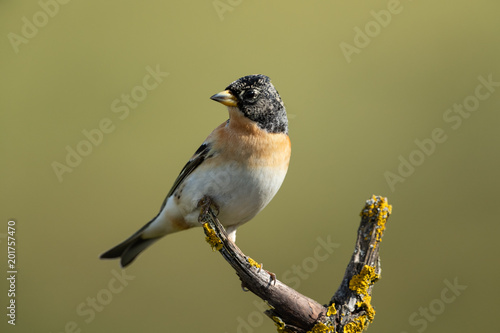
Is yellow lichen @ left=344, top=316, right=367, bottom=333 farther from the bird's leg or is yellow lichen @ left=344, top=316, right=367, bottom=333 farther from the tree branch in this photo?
the bird's leg

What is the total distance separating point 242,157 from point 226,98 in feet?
1.55

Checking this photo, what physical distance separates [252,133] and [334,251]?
3.15 m

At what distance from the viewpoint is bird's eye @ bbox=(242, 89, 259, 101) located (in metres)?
4.06

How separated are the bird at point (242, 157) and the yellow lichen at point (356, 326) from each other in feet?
3.86

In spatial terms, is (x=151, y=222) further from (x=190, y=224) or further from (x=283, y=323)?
(x=283, y=323)

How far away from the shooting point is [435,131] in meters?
7.45

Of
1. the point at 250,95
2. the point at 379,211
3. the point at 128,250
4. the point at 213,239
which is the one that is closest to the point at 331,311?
the point at 379,211

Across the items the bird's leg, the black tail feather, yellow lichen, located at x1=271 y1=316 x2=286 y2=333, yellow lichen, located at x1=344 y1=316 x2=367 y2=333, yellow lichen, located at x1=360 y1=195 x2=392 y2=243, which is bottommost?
the black tail feather

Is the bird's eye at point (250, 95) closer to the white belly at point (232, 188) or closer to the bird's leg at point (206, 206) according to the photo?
the white belly at point (232, 188)

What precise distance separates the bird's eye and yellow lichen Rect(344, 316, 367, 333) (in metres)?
1.83

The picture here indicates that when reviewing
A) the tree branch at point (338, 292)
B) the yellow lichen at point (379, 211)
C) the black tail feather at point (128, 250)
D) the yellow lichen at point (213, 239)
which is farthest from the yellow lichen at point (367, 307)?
the black tail feather at point (128, 250)

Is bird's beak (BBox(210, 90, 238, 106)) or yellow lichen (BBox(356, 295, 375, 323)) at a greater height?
bird's beak (BBox(210, 90, 238, 106))

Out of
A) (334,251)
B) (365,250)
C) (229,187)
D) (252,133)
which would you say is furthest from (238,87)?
(334,251)

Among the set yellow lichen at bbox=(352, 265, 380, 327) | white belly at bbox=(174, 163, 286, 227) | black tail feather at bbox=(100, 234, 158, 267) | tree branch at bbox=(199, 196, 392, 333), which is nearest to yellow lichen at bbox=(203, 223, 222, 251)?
tree branch at bbox=(199, 196, 392, 333)
